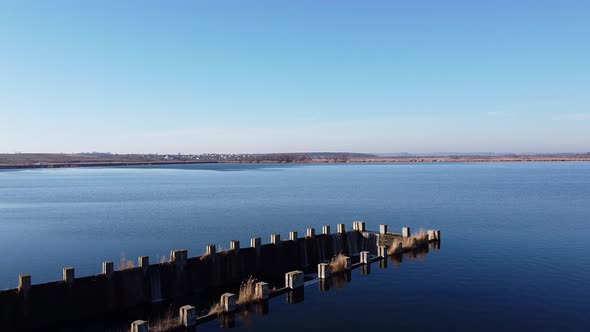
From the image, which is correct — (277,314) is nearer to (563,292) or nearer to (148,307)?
(148,307)

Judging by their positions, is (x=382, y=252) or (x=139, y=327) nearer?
(x=139, y=327)

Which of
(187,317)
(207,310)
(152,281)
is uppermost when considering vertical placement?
(152,281)

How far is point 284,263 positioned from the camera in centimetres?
2791

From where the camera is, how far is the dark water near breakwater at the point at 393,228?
20719 mm

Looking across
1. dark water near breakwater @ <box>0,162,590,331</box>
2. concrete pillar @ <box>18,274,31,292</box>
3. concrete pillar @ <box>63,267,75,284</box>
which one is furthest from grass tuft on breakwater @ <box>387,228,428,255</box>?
concrete pillar @ <box>18,274,31,292</box>

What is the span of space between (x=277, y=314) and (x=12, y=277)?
56.6ft

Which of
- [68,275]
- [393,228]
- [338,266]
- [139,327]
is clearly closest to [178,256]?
[68,275]

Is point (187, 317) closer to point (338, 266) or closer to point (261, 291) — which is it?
point (261, 291)

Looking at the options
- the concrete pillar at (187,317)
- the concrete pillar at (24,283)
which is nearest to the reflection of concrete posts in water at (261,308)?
the concrete pillar at (187,317)

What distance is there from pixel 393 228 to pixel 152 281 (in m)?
28.9

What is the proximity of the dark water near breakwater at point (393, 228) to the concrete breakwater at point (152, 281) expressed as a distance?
367cm

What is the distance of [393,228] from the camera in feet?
150

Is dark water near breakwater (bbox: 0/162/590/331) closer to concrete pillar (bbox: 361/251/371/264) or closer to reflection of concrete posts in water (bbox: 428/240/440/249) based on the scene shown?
reflection of concrete posts in water (bbox: 428/240/440/249)

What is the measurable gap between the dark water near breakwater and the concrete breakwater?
3672mm
